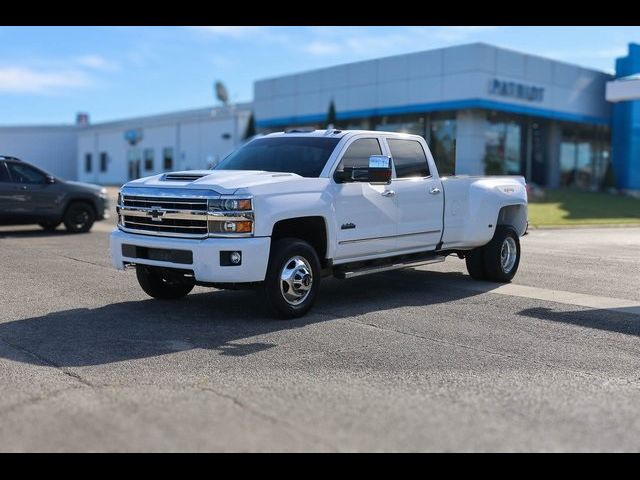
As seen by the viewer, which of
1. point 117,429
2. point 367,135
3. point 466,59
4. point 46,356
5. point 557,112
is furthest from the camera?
point 557,112

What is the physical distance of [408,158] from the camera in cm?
927

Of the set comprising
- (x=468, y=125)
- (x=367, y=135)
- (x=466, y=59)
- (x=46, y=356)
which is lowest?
(x=46, y=356)

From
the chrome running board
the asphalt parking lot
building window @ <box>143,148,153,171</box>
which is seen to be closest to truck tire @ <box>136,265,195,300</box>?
the asphalt parking lot

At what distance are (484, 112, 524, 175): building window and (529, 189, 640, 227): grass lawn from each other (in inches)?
97.3

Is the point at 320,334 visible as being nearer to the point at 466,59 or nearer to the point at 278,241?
the point at 278,241

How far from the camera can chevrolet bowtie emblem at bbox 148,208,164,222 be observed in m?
7.46

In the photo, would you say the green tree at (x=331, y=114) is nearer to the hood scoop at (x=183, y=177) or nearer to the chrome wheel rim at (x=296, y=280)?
the hood scoop at (x=183, y=177)

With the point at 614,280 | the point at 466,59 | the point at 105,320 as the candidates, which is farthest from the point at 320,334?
the point at 466,59

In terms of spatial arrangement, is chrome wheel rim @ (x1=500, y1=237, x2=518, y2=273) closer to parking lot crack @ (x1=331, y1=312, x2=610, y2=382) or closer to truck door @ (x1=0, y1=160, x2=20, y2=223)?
parking lot crack @ (x1=331, y1=312, x2=610, y2=382)

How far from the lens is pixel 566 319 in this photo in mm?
7758

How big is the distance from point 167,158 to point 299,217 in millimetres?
48272

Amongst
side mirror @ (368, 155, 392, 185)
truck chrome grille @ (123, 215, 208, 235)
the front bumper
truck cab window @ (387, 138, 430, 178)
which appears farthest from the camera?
truck cab window @ (387, 138, 430, 178)

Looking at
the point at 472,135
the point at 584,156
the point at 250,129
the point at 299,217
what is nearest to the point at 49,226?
the point at 299,217

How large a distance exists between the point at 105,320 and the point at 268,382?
2836mm
